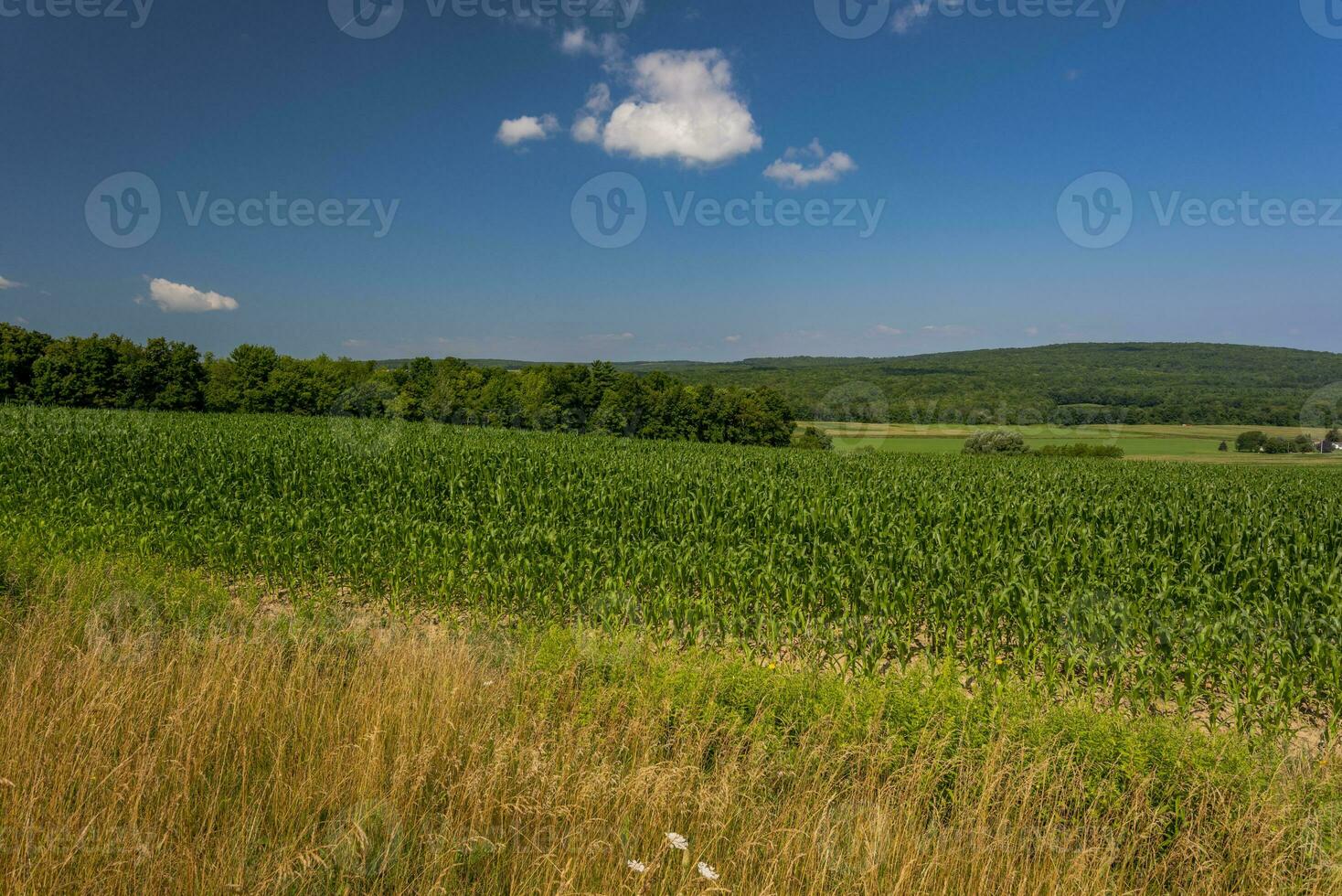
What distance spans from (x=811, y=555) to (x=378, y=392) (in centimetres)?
6450

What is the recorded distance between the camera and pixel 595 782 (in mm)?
3350

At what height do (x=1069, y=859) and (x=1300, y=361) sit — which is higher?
A: (x=1300, y=361)

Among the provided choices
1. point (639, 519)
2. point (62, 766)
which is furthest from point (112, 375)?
point (62, 766)

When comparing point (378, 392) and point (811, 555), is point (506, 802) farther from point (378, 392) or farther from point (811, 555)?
point (378, 392)

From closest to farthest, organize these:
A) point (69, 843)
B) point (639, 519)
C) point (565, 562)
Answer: point (69, 843), point (565, 562), point (639, 519)

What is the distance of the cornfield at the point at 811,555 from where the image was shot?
652 cm

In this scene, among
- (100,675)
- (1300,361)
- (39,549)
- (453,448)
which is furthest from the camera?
(1300,361)

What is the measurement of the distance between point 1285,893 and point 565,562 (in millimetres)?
7000

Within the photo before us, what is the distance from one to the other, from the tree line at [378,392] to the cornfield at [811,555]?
45219 millimetres

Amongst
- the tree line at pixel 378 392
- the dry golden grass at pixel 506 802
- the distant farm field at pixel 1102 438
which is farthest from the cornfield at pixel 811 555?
the tree line at pixel 378 392

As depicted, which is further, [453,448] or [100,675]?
[453,448]

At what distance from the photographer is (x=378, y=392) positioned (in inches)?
2576

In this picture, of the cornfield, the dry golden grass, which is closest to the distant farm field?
the cornfield

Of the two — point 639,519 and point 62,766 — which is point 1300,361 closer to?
point 639,519
